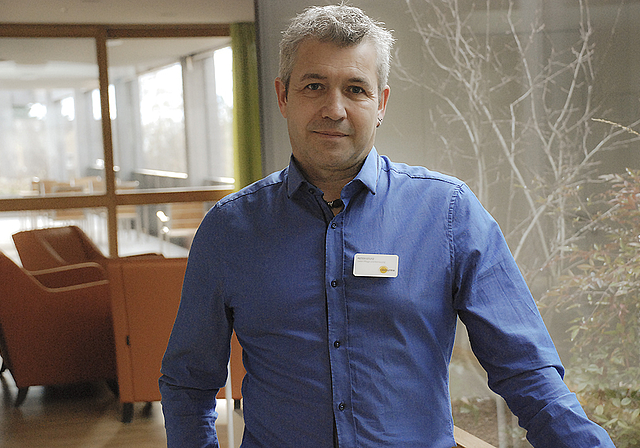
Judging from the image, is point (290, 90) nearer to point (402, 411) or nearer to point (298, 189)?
point (298, 189)

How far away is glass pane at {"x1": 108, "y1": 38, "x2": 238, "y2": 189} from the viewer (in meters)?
6.70

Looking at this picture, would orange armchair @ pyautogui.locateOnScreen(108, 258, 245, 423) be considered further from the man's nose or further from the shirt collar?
the man's nose

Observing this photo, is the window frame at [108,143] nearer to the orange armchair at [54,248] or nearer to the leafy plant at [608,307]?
the orange armchair at [54,248]

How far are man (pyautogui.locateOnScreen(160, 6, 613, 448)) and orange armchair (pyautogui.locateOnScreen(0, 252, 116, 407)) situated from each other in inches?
126

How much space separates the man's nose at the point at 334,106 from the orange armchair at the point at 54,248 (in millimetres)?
4465

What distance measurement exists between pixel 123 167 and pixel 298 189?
599 cm

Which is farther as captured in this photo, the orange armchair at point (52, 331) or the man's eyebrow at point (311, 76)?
the orange armchair at point (52, 331)

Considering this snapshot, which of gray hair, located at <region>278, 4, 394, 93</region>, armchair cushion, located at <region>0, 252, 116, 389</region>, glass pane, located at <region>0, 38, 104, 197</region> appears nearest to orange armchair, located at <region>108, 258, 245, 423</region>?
armchair cushion, located at <region>0, 252, 116, 389</region>

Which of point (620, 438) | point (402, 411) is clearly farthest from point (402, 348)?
point (620, 438)

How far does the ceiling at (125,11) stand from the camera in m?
5.61

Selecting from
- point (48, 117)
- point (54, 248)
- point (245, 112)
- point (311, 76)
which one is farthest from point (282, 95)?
point (48, 117)

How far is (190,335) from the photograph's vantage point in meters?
1.10

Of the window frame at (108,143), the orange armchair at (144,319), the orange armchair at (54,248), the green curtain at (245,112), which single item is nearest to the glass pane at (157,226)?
the window frame at (108,143)

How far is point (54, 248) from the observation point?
5426mm
